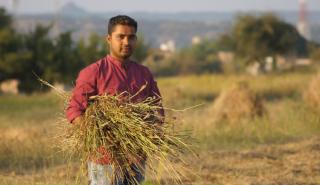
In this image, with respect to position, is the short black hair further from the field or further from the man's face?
the field

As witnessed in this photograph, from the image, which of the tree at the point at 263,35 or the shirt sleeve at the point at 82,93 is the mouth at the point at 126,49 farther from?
the tree at the point at 263,35

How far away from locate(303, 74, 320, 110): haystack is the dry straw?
11303 mm

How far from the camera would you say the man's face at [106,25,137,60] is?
5.23 metres

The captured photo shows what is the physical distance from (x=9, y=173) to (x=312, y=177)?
3707 millimetres

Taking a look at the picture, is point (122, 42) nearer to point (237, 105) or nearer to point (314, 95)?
point (237, 105)

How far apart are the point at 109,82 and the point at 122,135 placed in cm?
41

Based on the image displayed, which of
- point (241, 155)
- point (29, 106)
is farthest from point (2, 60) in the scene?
point (241, 155)

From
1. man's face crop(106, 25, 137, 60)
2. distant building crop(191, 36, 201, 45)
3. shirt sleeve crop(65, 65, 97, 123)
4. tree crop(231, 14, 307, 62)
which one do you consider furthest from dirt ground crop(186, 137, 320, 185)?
distant building crop(191, 36, 201, 45)

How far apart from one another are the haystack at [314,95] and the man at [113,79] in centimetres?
1120

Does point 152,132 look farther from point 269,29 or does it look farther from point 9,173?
point 269,29

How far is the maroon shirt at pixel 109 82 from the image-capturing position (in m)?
5.02

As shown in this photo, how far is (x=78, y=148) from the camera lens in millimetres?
5020

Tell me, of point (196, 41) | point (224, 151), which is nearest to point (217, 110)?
point (224, 151)

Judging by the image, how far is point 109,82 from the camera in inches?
202
